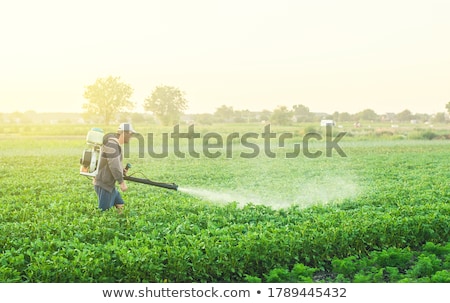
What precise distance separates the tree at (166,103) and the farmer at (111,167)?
1652mm

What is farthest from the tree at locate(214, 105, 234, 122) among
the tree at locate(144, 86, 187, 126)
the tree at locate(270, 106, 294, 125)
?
the tree at locate(270, 106, 294, 125)

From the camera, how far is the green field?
18.6ft

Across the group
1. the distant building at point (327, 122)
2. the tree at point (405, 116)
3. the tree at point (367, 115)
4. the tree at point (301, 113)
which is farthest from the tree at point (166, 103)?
the tree at point (405, 116)

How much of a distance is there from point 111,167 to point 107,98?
6.05ft

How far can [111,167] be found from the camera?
22.9 feet

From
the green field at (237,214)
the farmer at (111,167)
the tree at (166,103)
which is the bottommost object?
the green field at (237,214)

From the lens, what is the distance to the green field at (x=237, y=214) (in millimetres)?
5664

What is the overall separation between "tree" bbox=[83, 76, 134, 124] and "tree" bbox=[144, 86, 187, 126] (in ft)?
1.08

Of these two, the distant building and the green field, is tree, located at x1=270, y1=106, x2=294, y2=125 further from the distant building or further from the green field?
the distant building

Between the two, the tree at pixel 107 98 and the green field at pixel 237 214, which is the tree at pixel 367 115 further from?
the tree at pixel 107 98

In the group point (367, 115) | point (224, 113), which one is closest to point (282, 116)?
point (224, 113)

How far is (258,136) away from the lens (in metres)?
10.9
